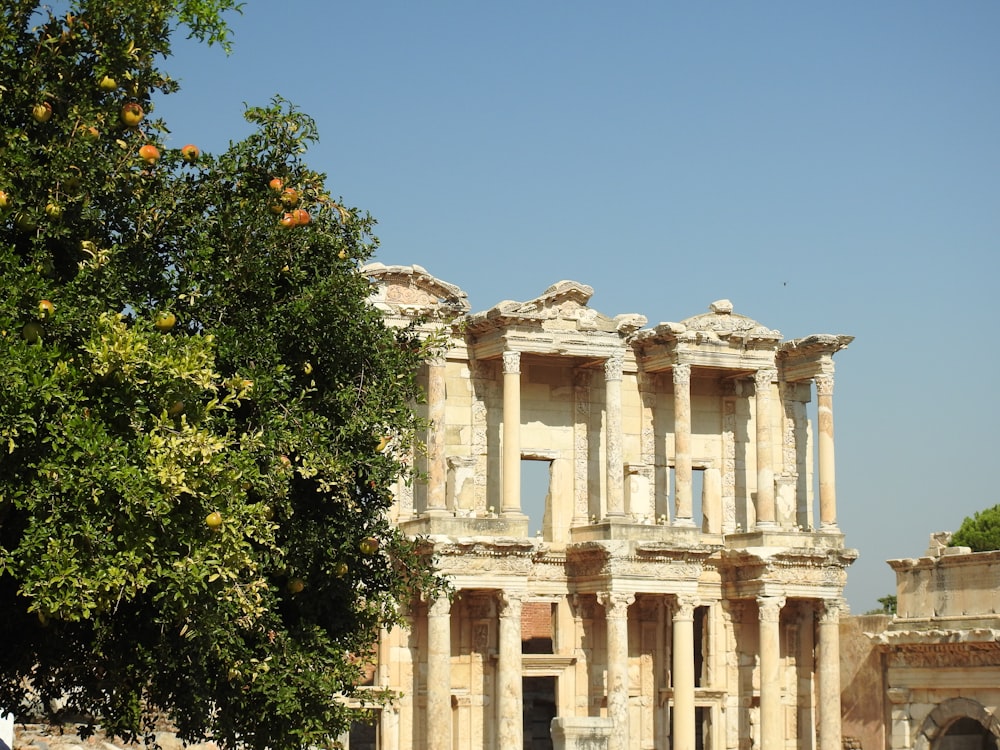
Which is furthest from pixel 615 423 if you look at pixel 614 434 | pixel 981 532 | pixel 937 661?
pixel 981 532

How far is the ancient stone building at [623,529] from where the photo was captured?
29.6 metres

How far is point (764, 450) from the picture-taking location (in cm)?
3250

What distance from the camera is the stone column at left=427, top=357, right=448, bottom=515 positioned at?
2942cm

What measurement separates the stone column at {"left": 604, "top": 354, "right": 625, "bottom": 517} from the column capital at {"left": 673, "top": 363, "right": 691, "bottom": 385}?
1254 mm

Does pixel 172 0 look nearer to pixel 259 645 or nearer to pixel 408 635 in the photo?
pixel 259 645

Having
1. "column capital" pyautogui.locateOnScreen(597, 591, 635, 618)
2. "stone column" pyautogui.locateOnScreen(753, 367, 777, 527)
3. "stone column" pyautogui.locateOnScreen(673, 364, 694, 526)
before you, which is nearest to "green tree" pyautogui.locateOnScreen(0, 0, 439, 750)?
"column capital" pyautogui.locateOnScreen(597, 591, 635, 618)

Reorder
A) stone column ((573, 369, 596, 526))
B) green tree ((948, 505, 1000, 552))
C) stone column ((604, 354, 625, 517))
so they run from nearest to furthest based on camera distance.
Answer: stone column ((604, 354, 625, 517)) < stone column ((573, 369, 596, 526)) < green tree ((948, 505, 1000, 552))

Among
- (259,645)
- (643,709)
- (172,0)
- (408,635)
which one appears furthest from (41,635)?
(643,709)

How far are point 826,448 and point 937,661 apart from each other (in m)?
4.52

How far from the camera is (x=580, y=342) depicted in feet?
101

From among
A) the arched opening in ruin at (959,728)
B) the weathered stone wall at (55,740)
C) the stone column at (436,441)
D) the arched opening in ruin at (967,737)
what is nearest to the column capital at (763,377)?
the stone column at (436,441)

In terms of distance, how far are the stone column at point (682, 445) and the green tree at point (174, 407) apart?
1423 cm

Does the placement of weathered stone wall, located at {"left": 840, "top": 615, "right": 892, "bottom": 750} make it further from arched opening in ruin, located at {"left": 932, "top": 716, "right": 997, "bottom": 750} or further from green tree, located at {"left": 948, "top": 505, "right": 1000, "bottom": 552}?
green tree, located at {"left": 948, "top": 505, "right": 1000, "bottom": 552}

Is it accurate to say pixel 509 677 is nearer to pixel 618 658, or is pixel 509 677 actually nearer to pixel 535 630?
pixel 618 658
